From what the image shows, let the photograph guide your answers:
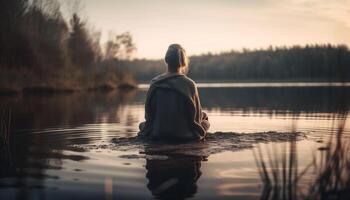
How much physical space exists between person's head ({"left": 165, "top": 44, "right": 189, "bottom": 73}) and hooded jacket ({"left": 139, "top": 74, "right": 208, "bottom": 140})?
0.24 metres

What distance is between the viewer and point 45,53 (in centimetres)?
4719

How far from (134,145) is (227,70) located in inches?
3873

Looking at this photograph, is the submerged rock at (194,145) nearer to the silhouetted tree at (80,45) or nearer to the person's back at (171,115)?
the person's back at (171,115)

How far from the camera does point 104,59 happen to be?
7200 cm

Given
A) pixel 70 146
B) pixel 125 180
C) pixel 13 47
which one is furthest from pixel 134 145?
pixel 13 47

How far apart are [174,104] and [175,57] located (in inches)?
37.8

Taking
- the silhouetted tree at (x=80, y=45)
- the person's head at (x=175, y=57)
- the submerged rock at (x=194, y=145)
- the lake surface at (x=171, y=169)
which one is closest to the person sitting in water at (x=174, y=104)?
the person's head at (x=175, y=57)

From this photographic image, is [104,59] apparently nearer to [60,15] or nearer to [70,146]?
[60,15]

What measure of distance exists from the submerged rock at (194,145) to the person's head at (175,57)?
1.54m

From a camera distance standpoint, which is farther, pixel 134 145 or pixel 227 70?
pixel 227 70

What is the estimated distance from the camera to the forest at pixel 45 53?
132 feet

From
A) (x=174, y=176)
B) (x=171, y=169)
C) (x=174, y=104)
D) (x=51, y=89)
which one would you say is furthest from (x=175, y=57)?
(x=51, y=89)

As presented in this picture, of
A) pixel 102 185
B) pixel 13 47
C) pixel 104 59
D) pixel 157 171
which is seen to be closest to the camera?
pixel 102 185

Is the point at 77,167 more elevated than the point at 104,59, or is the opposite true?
the point at 104,59
